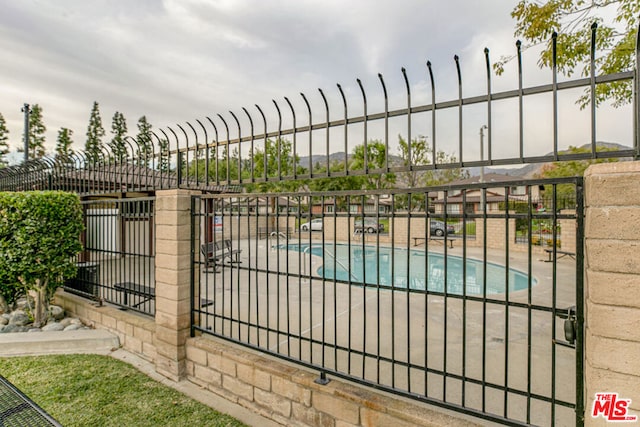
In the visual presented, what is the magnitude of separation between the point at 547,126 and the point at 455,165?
0.56m

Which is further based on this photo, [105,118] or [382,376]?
[105,118]

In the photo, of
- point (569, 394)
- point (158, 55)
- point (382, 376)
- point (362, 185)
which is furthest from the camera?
point (362, 185)

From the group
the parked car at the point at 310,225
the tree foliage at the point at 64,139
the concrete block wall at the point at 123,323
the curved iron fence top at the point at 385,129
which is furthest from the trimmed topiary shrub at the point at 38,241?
the tree foliage at the point at 64,139

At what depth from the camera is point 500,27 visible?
263 inches

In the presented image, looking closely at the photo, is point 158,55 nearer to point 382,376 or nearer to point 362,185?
point 382,376

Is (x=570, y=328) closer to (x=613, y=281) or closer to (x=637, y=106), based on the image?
(x=613, y=281)

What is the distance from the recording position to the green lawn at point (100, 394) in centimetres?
278

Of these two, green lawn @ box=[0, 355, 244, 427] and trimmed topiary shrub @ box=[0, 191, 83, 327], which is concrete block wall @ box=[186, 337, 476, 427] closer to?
green lawn @ box=[0, 355, 244, 427]

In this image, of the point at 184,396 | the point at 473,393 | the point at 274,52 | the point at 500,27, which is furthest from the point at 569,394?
the point at 274,52

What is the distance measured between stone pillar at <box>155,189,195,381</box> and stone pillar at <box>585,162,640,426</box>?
11.1ft

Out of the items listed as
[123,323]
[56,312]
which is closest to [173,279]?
[123,323]

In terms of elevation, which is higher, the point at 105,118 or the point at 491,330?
the point at 105,118

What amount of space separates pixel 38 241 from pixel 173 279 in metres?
2.54

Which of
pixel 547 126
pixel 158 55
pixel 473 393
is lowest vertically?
pixel 473 393
